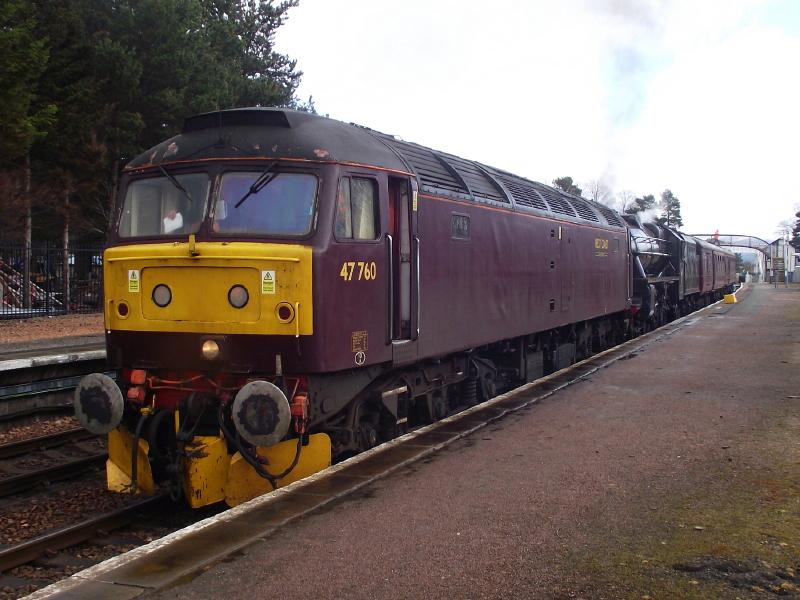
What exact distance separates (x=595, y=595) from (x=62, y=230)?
25496 mm

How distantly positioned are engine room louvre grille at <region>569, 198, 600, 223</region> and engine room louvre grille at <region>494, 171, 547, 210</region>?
90.5 inches

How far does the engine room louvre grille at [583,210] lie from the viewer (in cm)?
1410

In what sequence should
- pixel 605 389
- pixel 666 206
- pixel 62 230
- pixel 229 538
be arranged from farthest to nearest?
pixel 666 206, pixel 62 230, pixel 605 389, pixel 229 538

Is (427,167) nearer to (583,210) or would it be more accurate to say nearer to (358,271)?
(358,271)

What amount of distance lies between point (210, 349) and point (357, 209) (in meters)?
1.76

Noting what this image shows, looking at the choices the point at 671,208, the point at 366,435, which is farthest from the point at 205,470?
→ the point at 671,208

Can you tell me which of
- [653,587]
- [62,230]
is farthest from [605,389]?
[62,230]

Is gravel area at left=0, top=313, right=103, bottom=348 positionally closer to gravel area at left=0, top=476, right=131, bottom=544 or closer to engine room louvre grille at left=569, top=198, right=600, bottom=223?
gravel area at left=0, top=476, right=131, bottom=544

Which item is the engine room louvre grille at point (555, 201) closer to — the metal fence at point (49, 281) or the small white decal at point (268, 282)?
the small white decal at point (268, 282)

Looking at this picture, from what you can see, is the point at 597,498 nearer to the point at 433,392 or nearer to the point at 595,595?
the point at 595,595

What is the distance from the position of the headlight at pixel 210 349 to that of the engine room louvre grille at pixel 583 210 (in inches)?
365

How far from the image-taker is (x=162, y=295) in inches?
252

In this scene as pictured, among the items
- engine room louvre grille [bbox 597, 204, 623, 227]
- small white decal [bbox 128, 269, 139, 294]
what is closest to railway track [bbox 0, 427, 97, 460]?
small white decal [bbox 128, 269, 139, 294]

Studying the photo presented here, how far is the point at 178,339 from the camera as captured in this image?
6.32m
